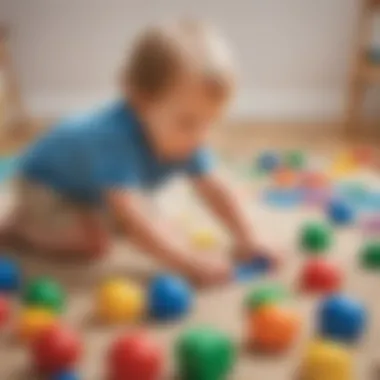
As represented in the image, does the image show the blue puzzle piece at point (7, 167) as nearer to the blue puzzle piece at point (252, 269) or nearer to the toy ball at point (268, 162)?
the toy ball at point (268, 162)

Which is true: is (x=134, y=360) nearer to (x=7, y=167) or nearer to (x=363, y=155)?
(x=7, y=167)

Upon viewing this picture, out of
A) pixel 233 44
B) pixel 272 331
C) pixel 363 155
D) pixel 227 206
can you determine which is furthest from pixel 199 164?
pixel 233 44

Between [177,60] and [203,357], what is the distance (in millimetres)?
474

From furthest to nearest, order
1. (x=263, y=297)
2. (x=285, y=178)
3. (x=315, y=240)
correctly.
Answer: (x=285, y=178) < (x=315, y=240) < (x=263, y=297)

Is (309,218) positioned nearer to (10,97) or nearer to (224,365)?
(224,365)

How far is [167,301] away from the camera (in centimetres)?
A: 114

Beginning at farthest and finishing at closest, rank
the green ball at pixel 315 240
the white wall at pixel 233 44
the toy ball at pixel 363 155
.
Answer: the white wall at pixel 233 44 → the toy ball at pixel 363 155 → the green ball at pixel 315 240

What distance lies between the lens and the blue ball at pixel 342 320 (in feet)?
3.46

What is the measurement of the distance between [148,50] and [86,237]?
1.03ft

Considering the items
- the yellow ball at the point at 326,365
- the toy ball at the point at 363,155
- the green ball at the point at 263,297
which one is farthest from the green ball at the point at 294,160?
the yellow ball at the point at 326,365

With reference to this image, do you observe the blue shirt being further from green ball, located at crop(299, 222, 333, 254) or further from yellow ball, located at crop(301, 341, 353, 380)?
yellow ball, located at crop(301, 341, 353, 380)

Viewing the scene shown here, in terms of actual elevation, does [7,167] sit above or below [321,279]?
above

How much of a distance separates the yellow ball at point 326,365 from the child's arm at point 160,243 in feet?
0.94

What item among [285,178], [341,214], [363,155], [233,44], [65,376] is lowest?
[65,376]
